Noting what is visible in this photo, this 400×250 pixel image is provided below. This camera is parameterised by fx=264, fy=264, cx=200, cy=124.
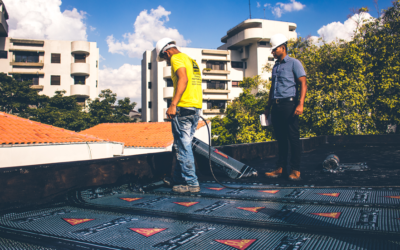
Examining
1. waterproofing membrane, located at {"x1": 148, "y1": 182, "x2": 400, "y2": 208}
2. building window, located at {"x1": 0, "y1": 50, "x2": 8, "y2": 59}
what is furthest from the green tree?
building window, located at {"x1": 0, "y1": 50, "x2": 8, "y2": 59}

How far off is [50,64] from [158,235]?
38744 millimetres

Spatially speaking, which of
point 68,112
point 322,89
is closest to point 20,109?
point 68,112

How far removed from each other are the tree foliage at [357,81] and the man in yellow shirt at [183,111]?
55.7 feet

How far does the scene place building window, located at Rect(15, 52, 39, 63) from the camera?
3403cm

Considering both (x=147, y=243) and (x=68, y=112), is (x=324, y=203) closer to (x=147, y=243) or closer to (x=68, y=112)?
(x=147, y=243)

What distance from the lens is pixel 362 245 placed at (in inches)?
45.4

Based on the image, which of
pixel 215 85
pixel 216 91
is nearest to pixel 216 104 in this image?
pixel 216 91

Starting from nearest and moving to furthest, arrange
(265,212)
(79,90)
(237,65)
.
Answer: (265,212) < (79,90) < (237,65)

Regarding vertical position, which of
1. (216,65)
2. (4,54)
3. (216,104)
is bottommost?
(216,104)

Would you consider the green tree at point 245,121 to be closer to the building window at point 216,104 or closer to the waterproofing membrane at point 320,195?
the building window at point 216,104

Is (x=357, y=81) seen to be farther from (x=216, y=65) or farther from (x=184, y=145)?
(x=216, y=65)

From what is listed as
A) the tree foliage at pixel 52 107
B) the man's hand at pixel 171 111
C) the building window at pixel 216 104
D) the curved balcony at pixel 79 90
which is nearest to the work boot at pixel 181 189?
the man's hand at pixel 171 111

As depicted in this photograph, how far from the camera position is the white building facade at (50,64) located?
3353 cm

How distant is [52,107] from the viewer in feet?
94.1
